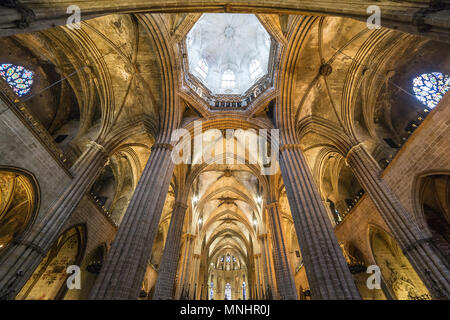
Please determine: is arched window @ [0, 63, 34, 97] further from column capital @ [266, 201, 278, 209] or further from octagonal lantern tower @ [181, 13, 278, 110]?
column capital @ [266, 201, 278, 209]

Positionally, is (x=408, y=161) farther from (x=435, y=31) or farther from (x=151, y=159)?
(x=151, y=159)

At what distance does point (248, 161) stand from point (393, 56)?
10686mm

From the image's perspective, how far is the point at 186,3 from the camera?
6.00 meters

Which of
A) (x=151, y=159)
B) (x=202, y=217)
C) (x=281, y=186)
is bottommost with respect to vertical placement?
(x=151, y=159)

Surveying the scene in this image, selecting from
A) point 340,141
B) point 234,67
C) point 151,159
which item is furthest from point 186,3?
point 234,67

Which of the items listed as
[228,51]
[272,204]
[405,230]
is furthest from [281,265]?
[228,51]

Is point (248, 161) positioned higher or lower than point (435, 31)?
higher

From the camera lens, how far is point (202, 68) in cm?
1892

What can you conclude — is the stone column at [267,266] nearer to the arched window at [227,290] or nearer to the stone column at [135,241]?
the stone column at [135,241]

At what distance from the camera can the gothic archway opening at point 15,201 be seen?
24.2ft

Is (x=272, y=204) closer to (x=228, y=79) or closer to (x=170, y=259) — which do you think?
(x=170, y=259)

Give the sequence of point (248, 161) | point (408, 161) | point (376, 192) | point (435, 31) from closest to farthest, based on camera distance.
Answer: point (435, 31) → point (408, 161) → point (376, 192) → point (248, 161)

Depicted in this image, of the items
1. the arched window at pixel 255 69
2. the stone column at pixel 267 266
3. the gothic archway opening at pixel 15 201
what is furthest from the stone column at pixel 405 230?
the gothic archway opening at pixel 15 201

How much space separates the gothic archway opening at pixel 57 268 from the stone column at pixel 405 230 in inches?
563
